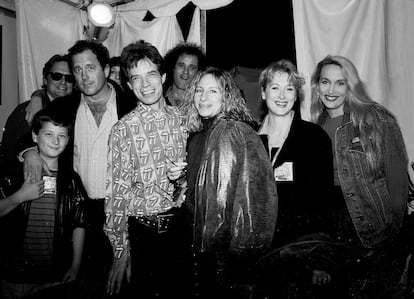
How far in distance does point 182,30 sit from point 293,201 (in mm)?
4071

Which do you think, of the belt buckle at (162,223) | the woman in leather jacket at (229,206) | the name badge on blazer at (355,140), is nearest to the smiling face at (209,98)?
the woman in leather jacket at (229,206)

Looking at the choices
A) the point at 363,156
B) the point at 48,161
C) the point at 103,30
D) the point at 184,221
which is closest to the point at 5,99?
the point at 103,30

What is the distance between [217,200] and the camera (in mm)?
1879

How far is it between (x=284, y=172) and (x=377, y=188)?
2.47 ft

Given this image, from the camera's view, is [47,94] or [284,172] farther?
[47,94]

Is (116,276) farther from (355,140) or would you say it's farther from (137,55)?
(355,140)

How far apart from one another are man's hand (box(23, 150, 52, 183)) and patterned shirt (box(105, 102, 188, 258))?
0.54 meters

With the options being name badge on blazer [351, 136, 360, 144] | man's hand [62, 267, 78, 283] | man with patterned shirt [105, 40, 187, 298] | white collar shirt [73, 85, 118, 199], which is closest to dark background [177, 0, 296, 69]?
white collar shirt [73, 85, 118, 199]

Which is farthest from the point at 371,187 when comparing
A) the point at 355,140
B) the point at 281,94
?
the point at 281,94

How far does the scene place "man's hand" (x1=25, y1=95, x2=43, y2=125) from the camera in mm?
3334

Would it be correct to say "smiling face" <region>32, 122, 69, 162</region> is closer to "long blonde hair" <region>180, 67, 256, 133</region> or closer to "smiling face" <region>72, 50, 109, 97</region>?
"smiling face" <region>72, 50, 109, 97</region>

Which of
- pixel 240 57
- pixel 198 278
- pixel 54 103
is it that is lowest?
pixel 198 278

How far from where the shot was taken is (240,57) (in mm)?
5926

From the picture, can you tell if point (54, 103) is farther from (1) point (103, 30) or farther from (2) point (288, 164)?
(1) point (103, 30)
